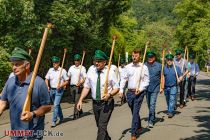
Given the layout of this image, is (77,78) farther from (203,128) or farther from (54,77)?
(203,128)

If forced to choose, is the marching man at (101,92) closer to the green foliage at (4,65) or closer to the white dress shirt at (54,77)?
the white dress shirt at (54,77)

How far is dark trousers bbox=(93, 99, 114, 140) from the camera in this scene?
316 inches

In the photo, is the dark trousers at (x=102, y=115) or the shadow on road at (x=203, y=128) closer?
the dark trousers at (x=102, y=115)

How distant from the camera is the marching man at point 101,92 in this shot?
8078mm

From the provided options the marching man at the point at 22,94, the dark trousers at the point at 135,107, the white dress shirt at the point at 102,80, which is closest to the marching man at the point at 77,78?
the dark trousers at the point at 135,107

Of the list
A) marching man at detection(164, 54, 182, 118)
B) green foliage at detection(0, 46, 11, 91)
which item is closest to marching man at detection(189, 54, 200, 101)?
marching man at detection(164, 54, 182, 118)

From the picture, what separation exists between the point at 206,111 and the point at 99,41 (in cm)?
882

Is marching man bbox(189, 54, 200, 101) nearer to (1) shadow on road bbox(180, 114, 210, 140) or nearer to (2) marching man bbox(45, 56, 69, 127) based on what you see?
(1) shadow on road bbox(180, 114, 210, 140)

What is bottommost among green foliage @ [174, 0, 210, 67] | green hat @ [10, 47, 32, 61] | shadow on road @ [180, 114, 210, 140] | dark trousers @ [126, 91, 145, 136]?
shadow on road @ [180, 114, 210, 140]

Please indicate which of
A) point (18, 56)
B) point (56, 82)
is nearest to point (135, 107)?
point (56, 82)

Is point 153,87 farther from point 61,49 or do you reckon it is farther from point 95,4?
point 95,4

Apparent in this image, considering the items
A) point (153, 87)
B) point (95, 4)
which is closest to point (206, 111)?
point (153, 87)

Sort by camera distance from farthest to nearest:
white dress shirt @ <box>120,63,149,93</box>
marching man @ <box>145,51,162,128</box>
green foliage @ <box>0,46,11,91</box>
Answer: green foliage @ <box>0,46,11,91</box>
marching man @ <box>145,51,162,128</box>
white dress shirt @ <box>120,63,149,93</box>

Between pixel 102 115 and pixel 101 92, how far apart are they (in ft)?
1.43
